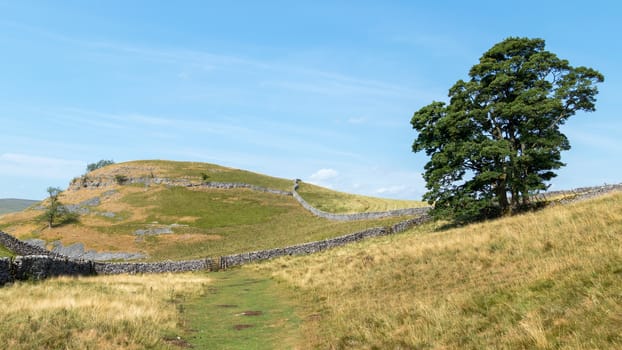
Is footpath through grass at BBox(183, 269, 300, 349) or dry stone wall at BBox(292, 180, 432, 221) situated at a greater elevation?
dry stone wall at BBox(292, 180, 432, 221)

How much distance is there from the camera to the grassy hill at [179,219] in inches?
2413

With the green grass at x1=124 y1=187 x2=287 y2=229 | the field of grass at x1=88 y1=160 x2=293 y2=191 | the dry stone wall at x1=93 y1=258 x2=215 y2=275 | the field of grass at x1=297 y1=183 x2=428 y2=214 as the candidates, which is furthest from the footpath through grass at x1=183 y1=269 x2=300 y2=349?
the field of grass at x1=88 y1=160 x2=293 y2=191

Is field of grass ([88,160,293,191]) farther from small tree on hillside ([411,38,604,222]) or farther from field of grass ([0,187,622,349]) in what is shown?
field of grass ([0,187,622,349])

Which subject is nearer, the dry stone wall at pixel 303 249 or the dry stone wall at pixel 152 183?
the dry stone wall at pixel 303 249

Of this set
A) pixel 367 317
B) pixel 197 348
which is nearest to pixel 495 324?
pixel 367 317

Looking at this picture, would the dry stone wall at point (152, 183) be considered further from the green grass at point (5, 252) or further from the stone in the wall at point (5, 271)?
the stone in the wall at point (5, 271)

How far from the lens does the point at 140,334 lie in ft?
39.4

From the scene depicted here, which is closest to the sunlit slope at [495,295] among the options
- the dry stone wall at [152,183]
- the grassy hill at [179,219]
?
the grassy hill at [179,219]

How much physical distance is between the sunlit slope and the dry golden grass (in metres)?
5.19

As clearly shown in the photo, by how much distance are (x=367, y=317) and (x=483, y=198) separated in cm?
2806

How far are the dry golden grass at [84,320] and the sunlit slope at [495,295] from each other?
17.0 feet

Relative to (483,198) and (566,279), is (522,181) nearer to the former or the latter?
(483,198)

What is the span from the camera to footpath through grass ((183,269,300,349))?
1280 cm

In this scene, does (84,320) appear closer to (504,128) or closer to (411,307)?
(411,307)
